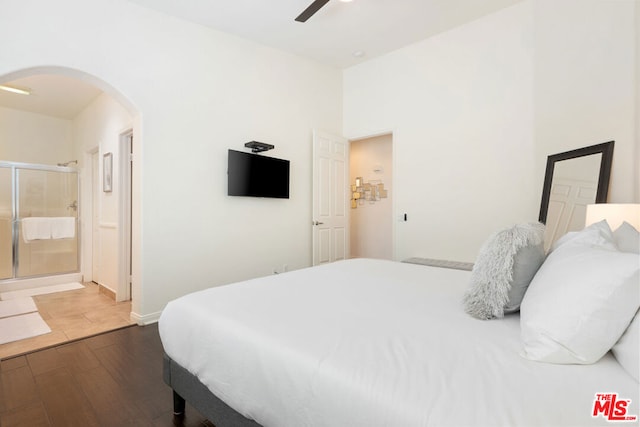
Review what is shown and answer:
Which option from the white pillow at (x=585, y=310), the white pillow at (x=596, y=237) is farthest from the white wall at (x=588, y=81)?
the white pillow at (x=585, y=310)

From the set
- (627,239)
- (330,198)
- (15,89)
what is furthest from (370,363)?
(15,89)

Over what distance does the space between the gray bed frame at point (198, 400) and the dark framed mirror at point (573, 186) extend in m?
2.89

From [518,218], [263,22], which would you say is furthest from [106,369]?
[518,218]

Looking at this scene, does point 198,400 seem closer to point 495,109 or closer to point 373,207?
point 495,109

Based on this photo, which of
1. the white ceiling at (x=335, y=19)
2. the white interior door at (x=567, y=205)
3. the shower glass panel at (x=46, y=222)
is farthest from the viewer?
the shower glass panel at (x=46, y=222)

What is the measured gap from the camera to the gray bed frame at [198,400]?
1207 mm

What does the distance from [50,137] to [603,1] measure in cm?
757

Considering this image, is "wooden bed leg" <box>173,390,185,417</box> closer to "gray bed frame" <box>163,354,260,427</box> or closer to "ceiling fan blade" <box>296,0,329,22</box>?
"gray bed frame" <box>163,354,260,427</box>

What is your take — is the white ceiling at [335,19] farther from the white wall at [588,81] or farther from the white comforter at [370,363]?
the white comforter at [370,363]

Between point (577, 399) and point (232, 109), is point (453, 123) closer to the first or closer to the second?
point (232, 109)

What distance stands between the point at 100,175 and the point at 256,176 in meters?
2.37

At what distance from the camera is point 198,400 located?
1.37 metres

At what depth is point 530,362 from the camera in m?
0.89

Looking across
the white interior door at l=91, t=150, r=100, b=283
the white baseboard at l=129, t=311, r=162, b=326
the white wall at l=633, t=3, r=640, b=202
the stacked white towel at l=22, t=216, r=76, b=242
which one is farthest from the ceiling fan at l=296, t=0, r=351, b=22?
the stacked white towel at l=22, t=216, r=76, b=242
